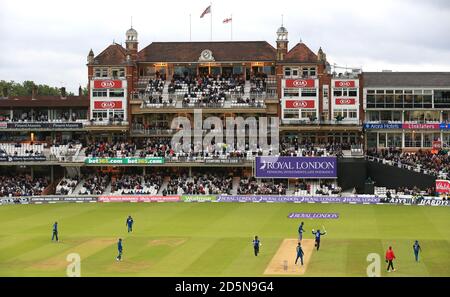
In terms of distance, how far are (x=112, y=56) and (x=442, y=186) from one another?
34.5m

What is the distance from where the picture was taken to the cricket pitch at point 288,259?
89.2 ft

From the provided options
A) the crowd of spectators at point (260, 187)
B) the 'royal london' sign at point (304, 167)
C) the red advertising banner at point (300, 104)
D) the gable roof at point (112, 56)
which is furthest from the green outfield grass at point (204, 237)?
the gable roof at point (112, 56)

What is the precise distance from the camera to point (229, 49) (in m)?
72.2

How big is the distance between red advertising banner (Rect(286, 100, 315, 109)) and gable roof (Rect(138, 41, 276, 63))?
18.8ft

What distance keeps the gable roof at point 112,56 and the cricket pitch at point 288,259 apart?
3920 cm

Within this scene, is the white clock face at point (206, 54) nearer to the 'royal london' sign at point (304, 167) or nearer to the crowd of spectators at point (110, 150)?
the crowd of spectators at point (110, 150)

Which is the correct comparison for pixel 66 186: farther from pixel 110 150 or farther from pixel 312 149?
pixel 312 149

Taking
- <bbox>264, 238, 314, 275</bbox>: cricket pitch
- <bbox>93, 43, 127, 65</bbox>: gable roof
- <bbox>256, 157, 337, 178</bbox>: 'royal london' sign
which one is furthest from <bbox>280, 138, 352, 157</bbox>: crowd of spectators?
<bbox>264, 238, 314, 275</bbox>: cricket pitch

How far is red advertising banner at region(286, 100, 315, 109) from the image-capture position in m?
67.0

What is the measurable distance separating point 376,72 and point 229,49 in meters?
14.7

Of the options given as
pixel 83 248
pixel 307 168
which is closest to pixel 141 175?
pixel 307 168
